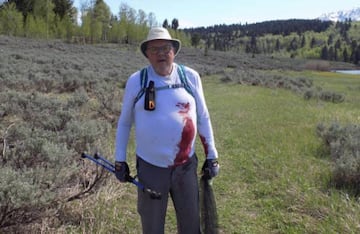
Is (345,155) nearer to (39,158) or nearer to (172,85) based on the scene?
(172,85)

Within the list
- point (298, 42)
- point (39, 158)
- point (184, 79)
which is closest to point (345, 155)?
point (184, 79)

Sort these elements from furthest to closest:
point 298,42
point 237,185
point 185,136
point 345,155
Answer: point 298,42, point 237,185, point 345,155, point 185,136

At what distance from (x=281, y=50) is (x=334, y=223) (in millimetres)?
158337

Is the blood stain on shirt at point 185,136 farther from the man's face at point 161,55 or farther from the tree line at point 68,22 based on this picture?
the tree line at point 68,22

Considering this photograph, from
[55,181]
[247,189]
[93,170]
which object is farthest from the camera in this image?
[247,189]

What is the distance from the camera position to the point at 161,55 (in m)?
2.69

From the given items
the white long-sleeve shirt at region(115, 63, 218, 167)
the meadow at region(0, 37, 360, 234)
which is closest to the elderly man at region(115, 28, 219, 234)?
the white long-sleeve shirt at region(115, 63, 218, 167)

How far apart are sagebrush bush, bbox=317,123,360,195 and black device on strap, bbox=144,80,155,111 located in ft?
10.5

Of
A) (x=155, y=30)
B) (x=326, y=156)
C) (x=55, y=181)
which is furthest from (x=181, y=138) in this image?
(x=326, y=156)

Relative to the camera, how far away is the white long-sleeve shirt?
2.70 metres

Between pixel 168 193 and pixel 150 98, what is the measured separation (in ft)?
2.69

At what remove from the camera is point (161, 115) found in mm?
2688

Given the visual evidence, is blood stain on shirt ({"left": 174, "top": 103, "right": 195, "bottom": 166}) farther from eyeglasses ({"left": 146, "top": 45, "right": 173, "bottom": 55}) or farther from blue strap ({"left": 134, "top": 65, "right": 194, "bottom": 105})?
eyeglasses ({"left": 146, "top": 45, "right": 173, "bottom": 55})

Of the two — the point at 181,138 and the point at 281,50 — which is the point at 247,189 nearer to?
the point at 181,138
